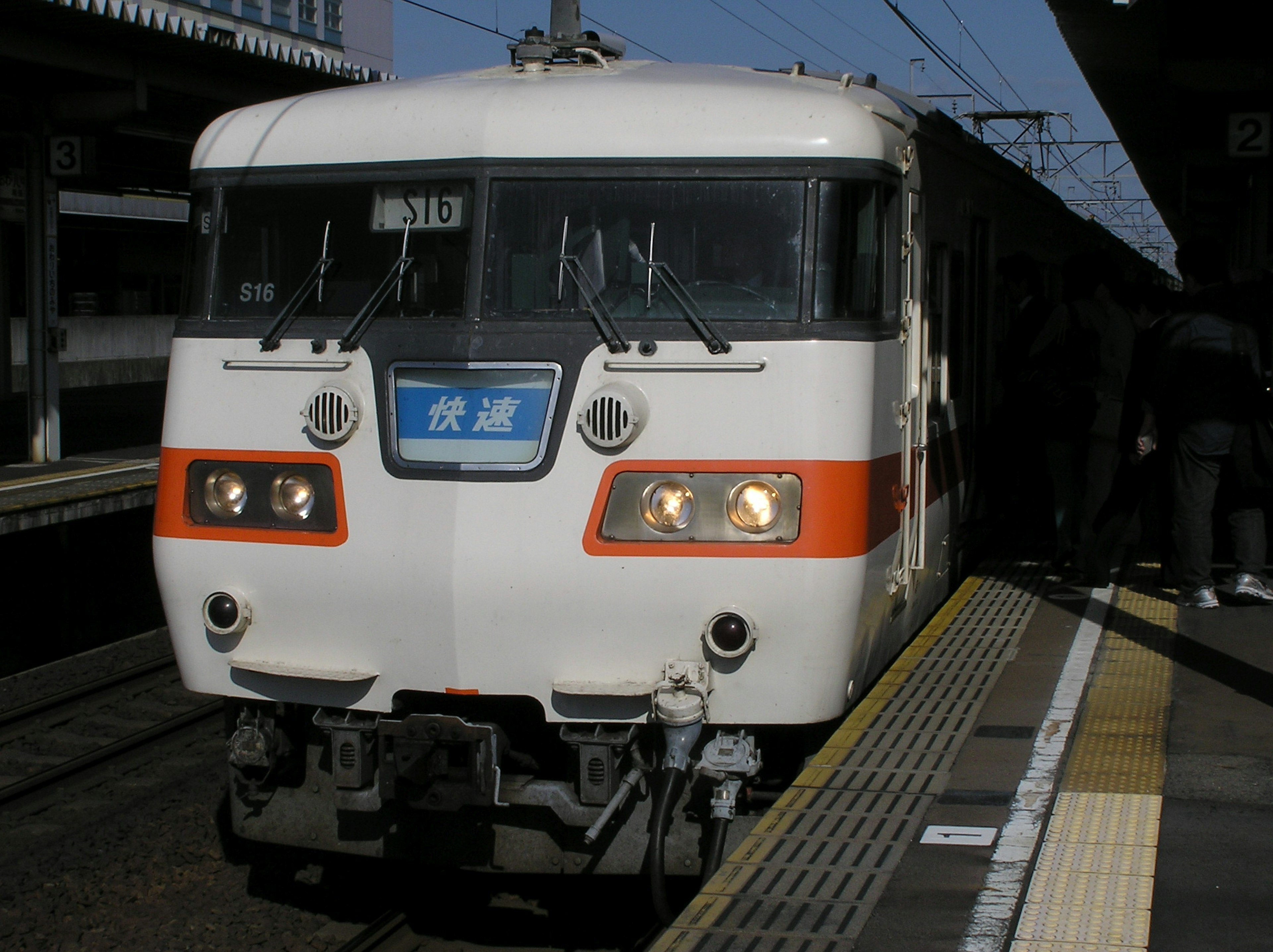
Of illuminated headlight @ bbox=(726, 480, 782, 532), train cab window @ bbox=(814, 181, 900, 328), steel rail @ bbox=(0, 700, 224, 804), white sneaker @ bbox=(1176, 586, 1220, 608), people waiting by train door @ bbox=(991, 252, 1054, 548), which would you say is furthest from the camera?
people waiting by train door @ bbox=(991, 252, 1054, 548)

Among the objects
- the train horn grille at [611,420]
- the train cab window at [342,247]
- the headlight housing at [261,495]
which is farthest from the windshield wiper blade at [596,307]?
the headlight housing at [261,495]

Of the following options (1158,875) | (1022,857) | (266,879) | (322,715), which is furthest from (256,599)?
(1158,875)

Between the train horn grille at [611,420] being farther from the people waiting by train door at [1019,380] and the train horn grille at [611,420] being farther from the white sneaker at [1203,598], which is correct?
A: the people waiting by train door at [1019,380]

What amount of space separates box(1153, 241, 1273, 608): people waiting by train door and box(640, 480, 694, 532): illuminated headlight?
376 centimetres

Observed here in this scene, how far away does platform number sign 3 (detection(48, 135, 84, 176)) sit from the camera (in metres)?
14.7

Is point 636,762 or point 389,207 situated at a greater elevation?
point 389,207

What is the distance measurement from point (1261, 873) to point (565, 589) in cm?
208

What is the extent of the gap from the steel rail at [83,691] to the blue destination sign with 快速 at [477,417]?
4943 mm

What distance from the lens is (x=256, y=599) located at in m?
4.66

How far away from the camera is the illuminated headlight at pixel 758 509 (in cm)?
433

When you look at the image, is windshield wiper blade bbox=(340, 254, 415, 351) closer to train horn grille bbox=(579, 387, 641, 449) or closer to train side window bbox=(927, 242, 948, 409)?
train horn grille bbox=(579, 387, 641, 449)

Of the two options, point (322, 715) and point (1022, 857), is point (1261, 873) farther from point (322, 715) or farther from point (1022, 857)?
point (322, 715)

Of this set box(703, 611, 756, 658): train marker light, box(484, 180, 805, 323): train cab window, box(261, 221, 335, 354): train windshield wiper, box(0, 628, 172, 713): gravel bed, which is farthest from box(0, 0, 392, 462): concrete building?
box(703, 611, 756, 658): train marker light

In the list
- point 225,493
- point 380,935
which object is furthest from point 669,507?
point 380,935
